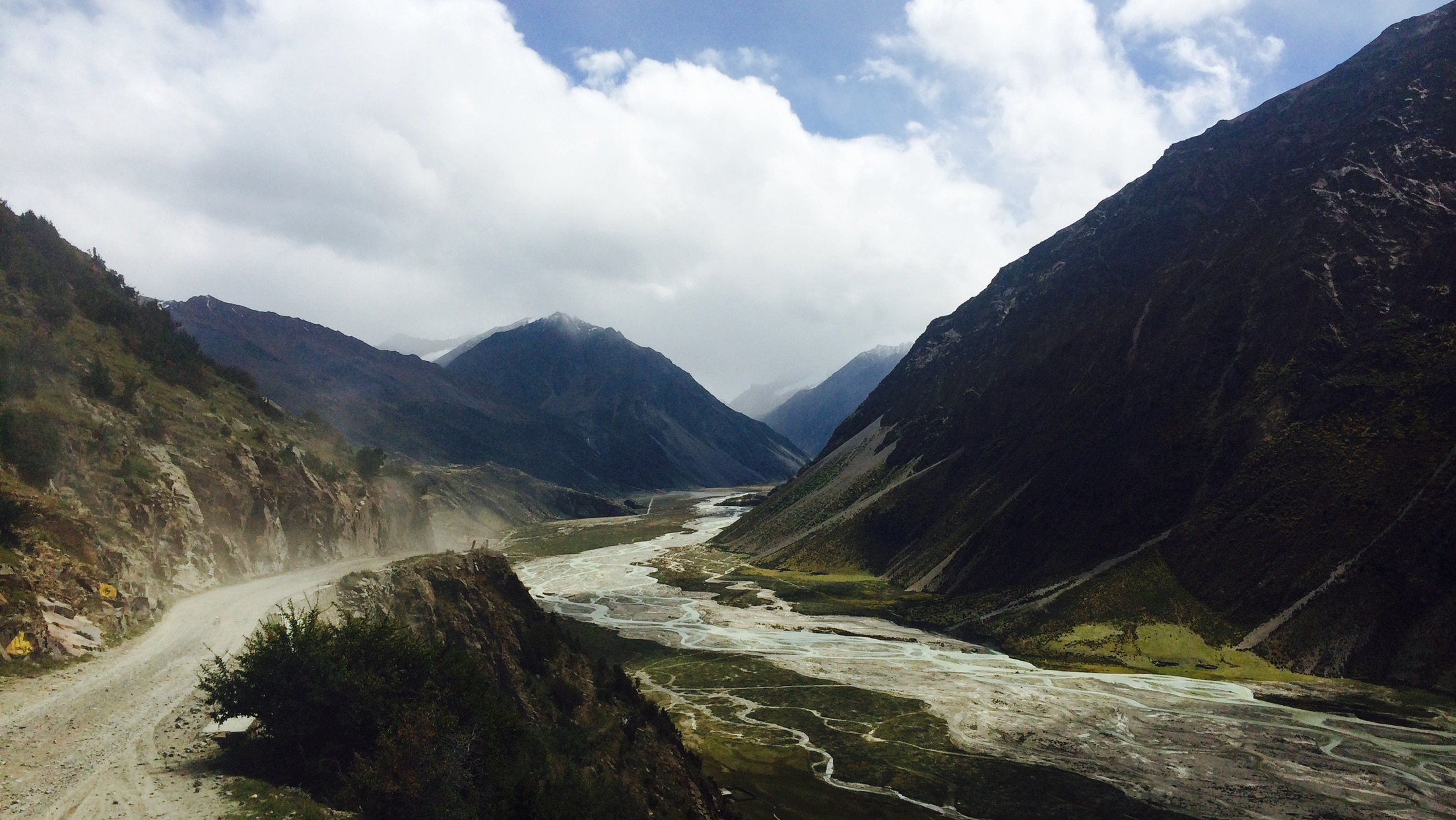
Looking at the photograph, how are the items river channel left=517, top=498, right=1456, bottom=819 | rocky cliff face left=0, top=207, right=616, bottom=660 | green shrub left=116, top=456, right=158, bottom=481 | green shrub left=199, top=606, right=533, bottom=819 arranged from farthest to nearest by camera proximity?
1. green shrub left=116, top=456, right=158, bottom=481
2. river channel left=517, top=498, right=1456, bottom=819
3. rocky cliff face left=0, top=207, right=616, bottom=660
4. green shrub left=199, top=606, right=533, bottom=819

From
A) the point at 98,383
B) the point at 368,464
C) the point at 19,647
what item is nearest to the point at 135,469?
the point at 98,383

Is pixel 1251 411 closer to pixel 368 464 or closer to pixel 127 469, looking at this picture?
pixel 368 464

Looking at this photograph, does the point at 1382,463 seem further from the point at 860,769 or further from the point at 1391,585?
the point at 860,769

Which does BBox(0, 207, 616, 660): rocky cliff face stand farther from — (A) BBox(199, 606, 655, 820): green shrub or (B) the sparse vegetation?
(A) BBox(199, 606, 655, 820): green shrub

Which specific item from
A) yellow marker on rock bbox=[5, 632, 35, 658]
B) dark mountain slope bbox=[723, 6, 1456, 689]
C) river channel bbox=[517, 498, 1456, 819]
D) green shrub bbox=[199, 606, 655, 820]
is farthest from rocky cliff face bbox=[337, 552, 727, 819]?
dark mountain slope bbox=[723, 6, 1456, 689]

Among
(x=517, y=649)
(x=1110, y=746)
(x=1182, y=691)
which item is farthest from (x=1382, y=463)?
(x=517, y=649)

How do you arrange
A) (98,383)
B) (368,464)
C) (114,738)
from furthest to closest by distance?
(368,464)
(98,383)
(114,738)
